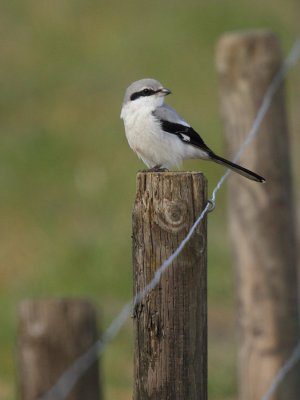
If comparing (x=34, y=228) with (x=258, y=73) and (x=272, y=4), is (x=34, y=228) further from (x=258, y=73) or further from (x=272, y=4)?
(x=272, y=4)

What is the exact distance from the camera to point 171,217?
3.58 metres

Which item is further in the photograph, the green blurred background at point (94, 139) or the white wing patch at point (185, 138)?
the green blurred background at point (94, 139)

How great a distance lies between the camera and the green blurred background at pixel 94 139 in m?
10.5

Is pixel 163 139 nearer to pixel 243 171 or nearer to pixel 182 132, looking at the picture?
pixel 182 132

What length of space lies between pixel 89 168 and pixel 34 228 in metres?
1.78

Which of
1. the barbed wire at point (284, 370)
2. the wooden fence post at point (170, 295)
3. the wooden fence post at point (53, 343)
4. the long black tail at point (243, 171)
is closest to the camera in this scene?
the wooden fence post at point (170, 295)

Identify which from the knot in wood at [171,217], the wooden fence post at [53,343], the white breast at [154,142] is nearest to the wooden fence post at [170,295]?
the knot in wood at [171,217]

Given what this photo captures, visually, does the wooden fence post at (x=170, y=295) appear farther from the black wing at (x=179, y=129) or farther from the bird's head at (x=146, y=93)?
the bird's head at (x=146, y=93)

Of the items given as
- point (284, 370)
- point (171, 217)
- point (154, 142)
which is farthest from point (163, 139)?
point (171, 217)

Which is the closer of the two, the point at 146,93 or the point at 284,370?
the point at 146,93

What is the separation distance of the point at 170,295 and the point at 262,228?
96.5 inches

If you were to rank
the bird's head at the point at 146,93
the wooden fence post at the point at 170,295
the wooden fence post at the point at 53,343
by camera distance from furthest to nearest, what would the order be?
the bird's head at the point at 146,93, the wooden fence post at the point at 53,343, the wooden fence post at the point at 170,295

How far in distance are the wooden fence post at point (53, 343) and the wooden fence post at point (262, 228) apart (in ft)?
4.66

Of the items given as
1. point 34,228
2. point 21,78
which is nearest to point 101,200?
point 34,228
